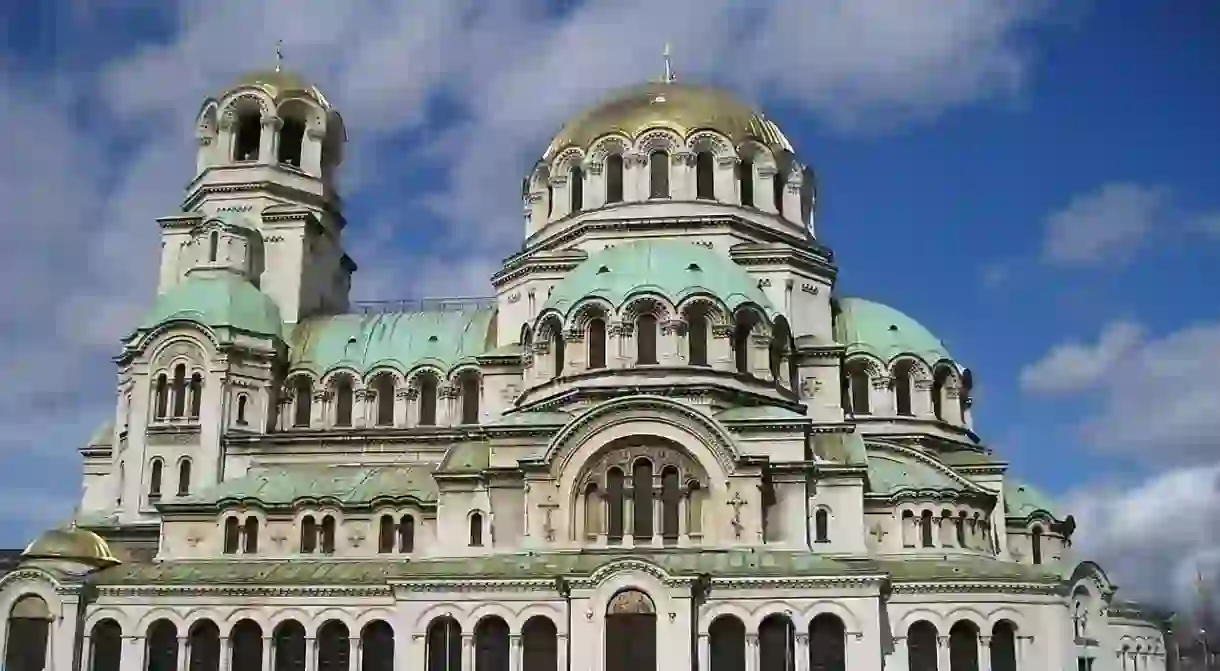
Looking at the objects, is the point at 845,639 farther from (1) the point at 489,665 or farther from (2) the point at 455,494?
(2) the point at 455,494

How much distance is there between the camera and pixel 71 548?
36906 mm

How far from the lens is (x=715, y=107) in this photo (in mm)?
44344

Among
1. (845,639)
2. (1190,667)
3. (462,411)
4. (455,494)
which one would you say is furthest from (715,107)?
(1190,667)

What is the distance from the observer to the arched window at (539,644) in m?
32.5

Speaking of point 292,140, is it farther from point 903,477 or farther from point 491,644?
point 903,477

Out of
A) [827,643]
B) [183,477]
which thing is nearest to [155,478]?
[183,477]

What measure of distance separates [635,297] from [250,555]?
1394 centimetres

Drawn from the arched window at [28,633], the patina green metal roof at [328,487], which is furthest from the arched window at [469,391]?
the arched window at [28,633]

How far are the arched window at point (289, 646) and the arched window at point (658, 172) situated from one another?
17.9 m

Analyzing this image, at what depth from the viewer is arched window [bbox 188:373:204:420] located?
4228 cm

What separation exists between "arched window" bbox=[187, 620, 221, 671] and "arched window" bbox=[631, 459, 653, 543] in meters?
11.8

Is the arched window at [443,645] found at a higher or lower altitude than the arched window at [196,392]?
lower

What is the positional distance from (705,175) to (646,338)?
8.85 m

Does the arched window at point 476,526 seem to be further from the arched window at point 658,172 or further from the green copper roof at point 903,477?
the arched window at point 658,172
